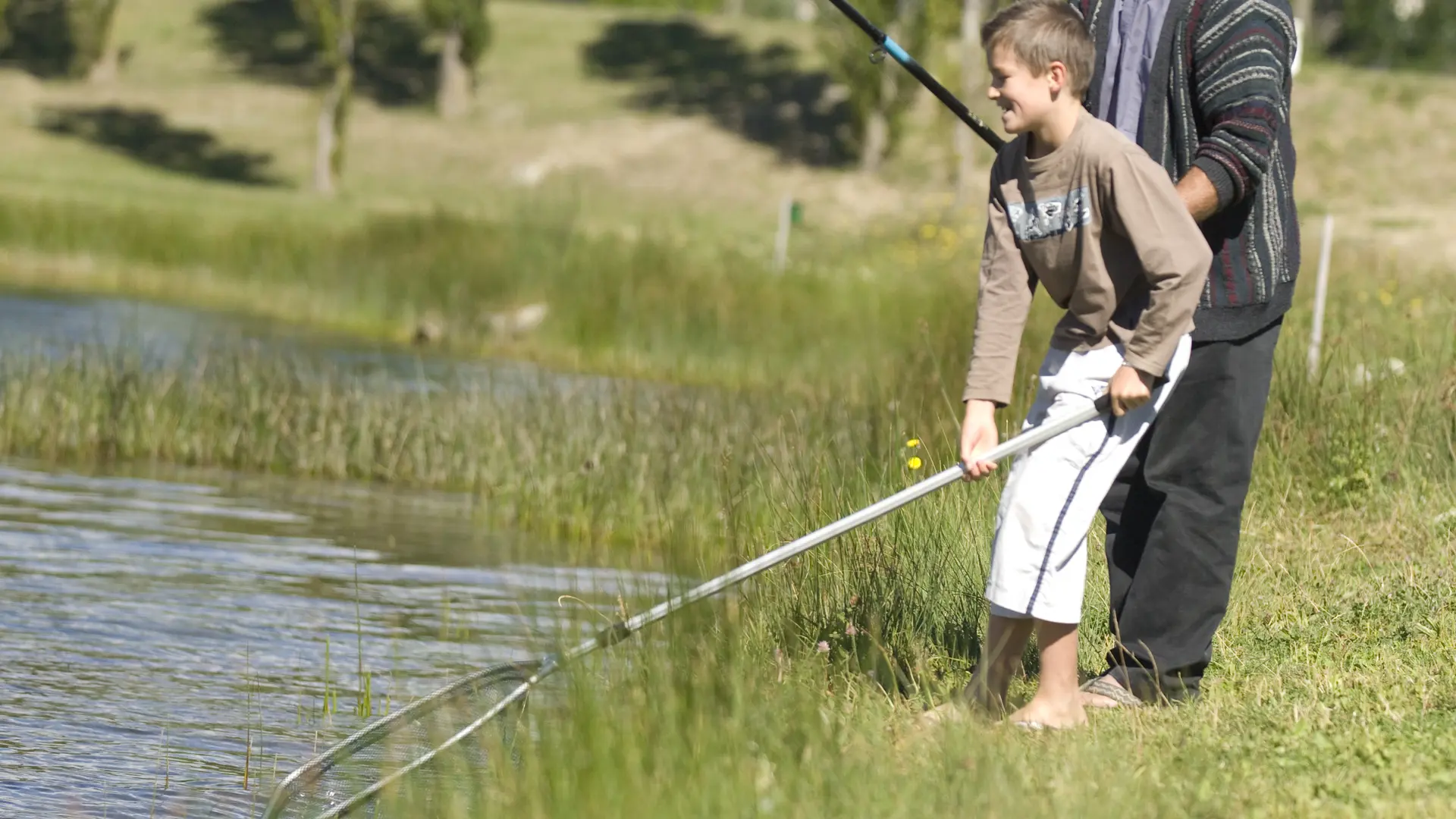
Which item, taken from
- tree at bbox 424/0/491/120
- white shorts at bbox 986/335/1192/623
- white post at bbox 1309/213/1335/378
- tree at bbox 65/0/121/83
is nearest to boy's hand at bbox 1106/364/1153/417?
white shorts at bbox 986/335/1192/623

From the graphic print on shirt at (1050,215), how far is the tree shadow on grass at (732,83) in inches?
1282

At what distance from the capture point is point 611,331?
54.1 feet

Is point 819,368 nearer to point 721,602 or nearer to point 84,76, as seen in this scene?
point 721,602

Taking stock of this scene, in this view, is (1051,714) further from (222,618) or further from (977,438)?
(222,618)

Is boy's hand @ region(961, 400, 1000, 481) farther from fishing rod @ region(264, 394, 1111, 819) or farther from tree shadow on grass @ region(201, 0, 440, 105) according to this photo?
tree shadow on grass @ region(201, 0, 440, 105)

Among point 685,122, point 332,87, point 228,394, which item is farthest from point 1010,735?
point 685,122

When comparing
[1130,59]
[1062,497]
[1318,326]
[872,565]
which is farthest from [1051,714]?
[1318,326]

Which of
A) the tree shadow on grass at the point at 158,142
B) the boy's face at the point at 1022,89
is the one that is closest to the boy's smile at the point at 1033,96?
the boy's face at the point at 1022,89

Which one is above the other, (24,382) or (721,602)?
(721,602)

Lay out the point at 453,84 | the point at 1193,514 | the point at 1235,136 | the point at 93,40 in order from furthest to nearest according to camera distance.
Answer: the point at 93,40, the point at 453,84, the point at 1193,514, the point at 1235,136

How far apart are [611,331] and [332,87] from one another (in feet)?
64.5

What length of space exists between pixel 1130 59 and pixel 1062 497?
44.9 inches

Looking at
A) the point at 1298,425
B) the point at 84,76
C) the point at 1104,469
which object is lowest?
the point at 84,76

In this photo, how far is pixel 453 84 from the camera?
4100cm
